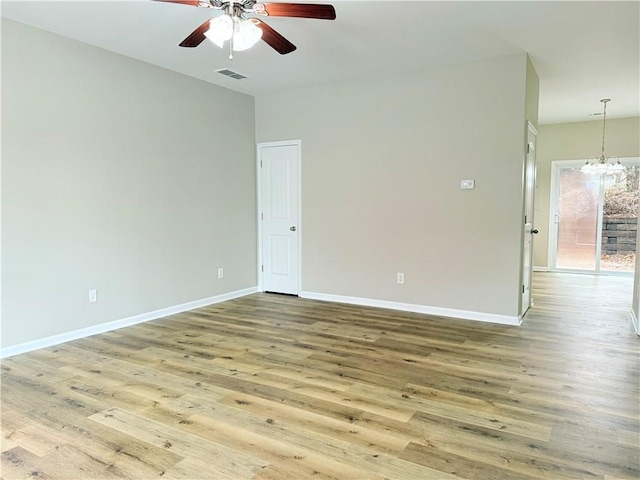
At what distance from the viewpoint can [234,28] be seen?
8.63 feet

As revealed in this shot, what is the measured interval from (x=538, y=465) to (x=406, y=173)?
11.2 feet

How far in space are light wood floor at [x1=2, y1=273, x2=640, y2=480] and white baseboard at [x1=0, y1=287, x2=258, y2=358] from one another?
108mm

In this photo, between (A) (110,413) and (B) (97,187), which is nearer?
(A) (110,413)

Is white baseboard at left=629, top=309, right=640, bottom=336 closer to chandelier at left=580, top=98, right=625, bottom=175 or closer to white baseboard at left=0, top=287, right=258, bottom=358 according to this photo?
chandelier at left=580, top=98, right=625, bottom=175

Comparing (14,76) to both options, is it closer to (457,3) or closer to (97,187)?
(97,187)

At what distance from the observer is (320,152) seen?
5449 mm

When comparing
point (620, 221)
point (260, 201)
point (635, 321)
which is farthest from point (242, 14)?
point (620, 221)

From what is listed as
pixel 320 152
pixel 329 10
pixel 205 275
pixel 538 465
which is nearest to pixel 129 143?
pixel 205 275

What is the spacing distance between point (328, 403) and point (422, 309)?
2.52m

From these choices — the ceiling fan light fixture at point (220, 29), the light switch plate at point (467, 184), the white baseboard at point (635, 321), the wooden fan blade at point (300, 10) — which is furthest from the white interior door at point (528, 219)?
the ceiling fan light fixture at point (220, 29)

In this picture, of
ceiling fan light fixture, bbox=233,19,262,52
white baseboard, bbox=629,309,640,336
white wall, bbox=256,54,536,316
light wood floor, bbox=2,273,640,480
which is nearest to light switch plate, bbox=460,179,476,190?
white wall, bbox=256,54,536,316

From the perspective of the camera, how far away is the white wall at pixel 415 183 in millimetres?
4336

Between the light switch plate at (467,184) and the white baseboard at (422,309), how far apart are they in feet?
4.38

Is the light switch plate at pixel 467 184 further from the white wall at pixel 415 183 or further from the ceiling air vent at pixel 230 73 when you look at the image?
the ceiling air vent at pixel 230 73
